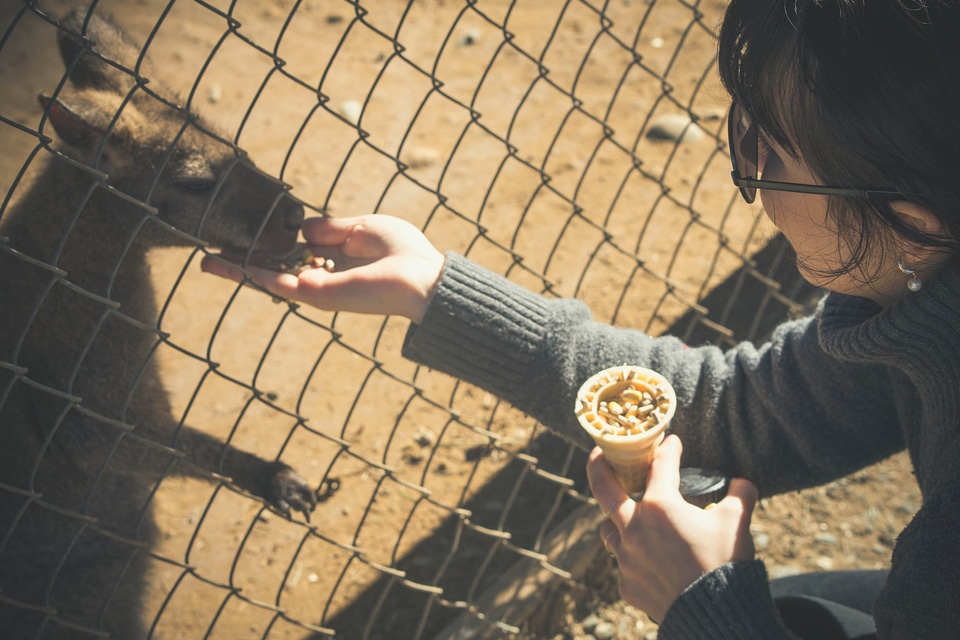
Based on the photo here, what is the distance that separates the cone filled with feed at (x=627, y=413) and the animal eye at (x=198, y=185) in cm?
157

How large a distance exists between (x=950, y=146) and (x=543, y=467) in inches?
87.6

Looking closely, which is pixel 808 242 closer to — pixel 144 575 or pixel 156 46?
pixel 144 575

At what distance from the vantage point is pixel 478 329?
1945mm

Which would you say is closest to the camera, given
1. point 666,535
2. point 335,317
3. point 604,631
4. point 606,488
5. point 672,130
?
point 666,535

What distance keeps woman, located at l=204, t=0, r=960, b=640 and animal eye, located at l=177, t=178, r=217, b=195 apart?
64 centimetres

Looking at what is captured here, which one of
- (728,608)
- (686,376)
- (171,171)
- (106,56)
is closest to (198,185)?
(171,171)

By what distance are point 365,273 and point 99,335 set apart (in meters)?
1.11

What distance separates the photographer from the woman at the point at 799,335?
1.16m

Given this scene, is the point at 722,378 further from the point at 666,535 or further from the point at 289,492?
the point at 289,492

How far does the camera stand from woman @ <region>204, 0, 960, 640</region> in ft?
3.82

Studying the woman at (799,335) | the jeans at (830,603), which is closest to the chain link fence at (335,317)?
the woman at (799,335)

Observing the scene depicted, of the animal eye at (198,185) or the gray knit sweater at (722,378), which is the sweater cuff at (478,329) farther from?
the animal eye at (198,185)

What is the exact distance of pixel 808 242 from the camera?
1433 millimetres

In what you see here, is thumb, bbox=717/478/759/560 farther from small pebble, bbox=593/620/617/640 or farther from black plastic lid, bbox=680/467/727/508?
small pebble, bbox=593/620/617/640
